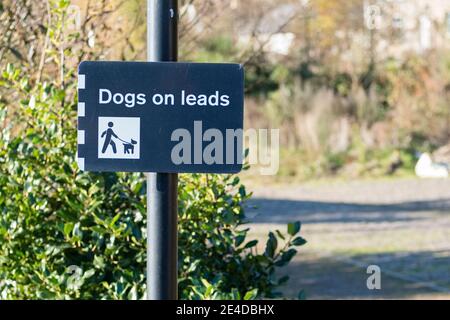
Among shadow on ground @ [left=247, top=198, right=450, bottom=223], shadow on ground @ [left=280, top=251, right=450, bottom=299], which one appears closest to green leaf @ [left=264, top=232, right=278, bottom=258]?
shadow on ground @ [left=280, top=251, right=450, bottom=299]

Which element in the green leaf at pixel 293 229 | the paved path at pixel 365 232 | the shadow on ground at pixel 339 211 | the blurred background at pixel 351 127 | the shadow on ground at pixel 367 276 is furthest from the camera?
the shadow on ground at pixel 339 211

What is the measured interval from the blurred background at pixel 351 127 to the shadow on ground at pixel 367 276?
0.06 ft

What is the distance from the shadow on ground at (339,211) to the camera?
14.9 meters

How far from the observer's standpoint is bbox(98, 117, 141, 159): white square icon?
118 inches

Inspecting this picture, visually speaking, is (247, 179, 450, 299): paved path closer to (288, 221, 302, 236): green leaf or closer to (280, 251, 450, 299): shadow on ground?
(280, 251, 450, 299): shadow on ground

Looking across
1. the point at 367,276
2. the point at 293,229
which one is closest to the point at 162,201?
the point at 293,229

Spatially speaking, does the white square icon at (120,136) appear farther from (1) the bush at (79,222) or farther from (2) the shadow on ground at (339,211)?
(2) the shadow on ground at (339,211)

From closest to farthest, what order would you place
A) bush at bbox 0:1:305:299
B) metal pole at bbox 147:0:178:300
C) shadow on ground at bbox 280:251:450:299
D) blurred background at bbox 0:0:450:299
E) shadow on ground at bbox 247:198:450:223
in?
metal pole at bbox 147:0:178:300, bush at bbox 0:1:305:299, shadow on ground at bbox 280:251:450:299, blurred background at bbox 0:0:450:299, shadow on ground at bbox 247:198:450:223

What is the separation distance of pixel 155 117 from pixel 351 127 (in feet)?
60.6

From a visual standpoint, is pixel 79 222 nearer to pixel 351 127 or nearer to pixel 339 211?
pixel 339 211

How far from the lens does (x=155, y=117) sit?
118 inches

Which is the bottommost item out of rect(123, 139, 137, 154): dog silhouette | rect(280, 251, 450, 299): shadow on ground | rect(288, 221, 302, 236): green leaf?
rect(280, 251, 450, 299): shadow on ground

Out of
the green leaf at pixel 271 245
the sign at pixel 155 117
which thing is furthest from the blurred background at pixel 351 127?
Result: the sign at pixel 155 117
